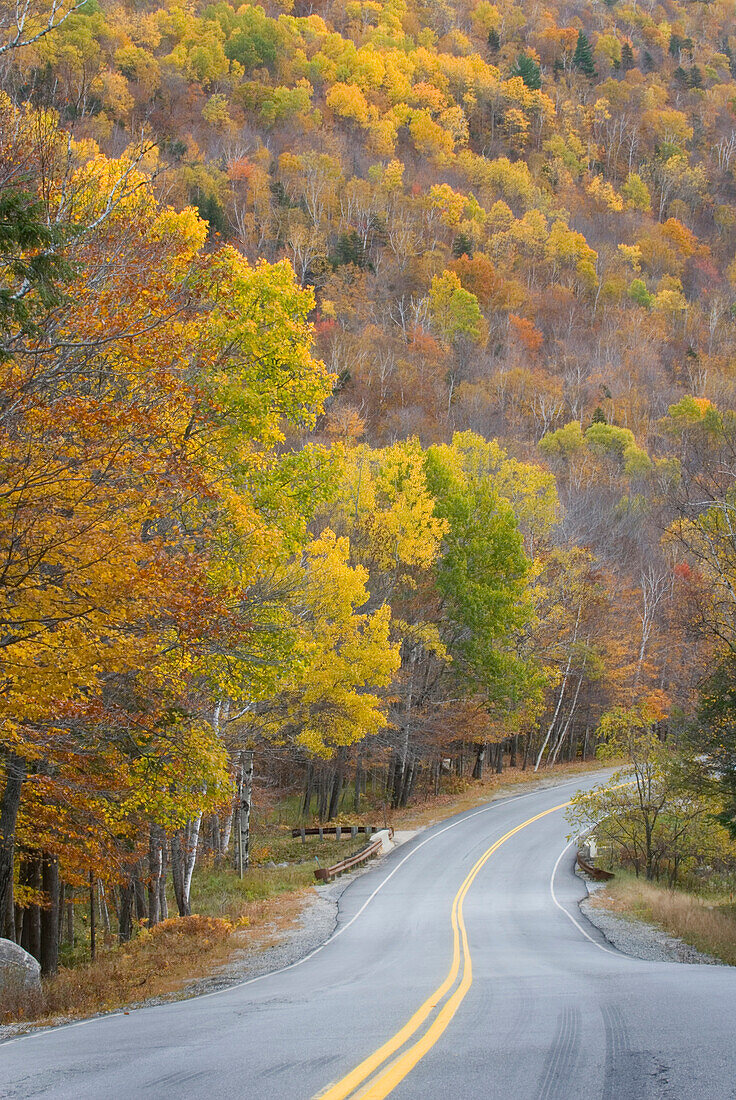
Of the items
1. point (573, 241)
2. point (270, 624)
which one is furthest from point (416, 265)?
point (270, 624)

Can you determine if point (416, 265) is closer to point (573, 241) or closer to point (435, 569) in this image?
point (573, 241)

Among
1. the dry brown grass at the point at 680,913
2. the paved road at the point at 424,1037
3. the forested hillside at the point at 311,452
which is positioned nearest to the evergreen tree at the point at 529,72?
the forested hillside at the point at 311,452

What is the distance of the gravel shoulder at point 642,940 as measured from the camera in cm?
1403

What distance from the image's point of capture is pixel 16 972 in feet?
33.9

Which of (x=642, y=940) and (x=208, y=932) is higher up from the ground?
(x=208, y=932)

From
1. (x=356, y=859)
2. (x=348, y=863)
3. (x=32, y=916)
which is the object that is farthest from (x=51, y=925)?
(x=356, y=859)

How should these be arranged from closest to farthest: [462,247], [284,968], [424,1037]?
[424,1037]
[284,968]
[462,247]

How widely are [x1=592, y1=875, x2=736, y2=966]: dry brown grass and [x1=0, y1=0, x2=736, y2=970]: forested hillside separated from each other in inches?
96.2

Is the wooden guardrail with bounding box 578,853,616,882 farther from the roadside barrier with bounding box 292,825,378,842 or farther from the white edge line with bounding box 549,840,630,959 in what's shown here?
the roadside barrier with bounding box 292,825,378,842

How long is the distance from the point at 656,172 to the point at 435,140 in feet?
142

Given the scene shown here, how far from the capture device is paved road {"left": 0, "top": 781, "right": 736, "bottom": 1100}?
5.10m

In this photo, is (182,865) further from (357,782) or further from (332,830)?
(357,782)

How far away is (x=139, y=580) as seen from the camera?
877 cm

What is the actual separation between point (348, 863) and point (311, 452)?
620 inches
